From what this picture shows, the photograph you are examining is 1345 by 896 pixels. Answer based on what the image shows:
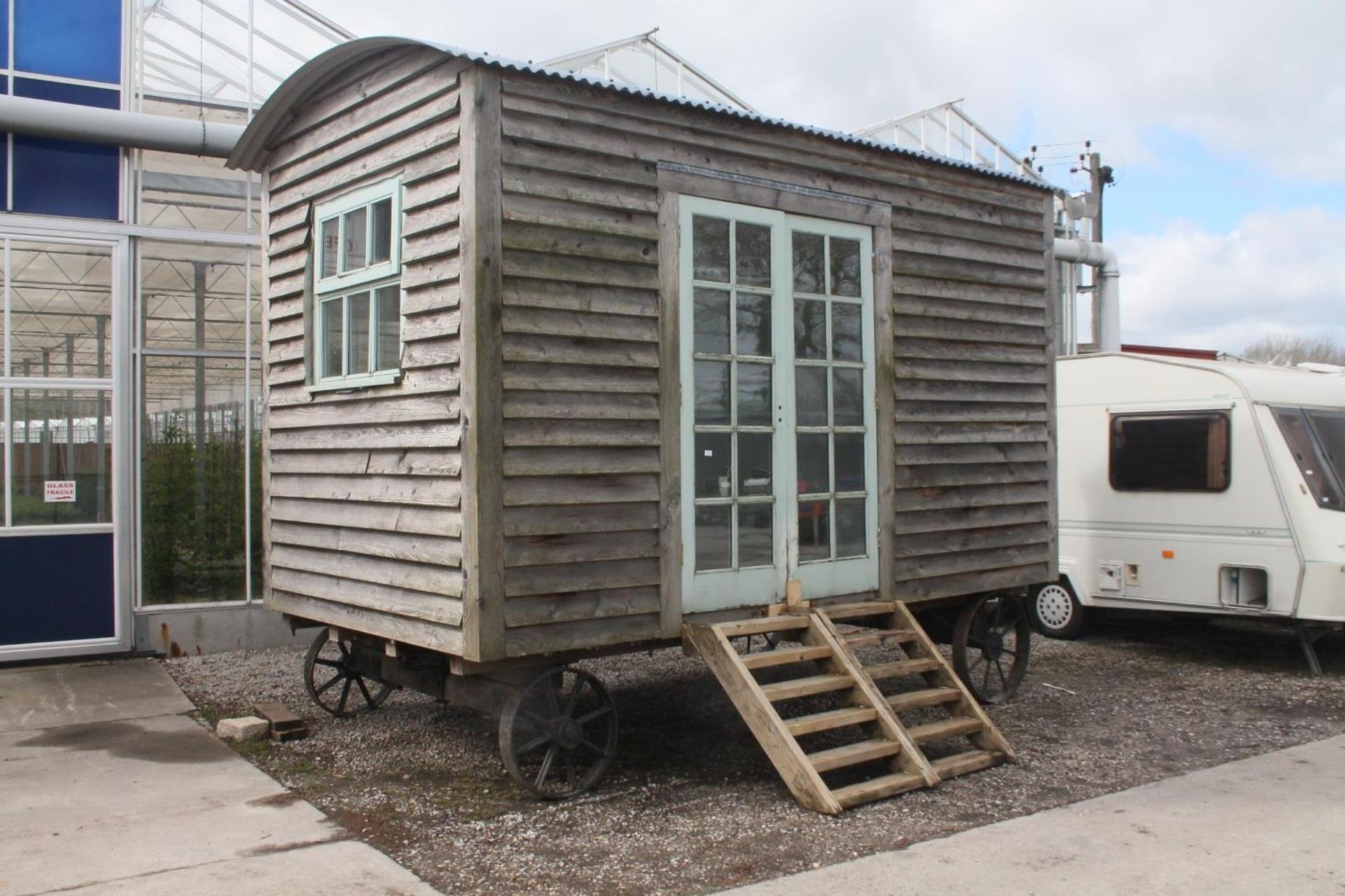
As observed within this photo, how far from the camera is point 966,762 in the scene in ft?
20.0

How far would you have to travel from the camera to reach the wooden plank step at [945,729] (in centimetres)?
604

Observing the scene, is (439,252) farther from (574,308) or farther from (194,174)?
(194,174)

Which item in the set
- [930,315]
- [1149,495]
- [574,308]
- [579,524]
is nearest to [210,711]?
[579,524]

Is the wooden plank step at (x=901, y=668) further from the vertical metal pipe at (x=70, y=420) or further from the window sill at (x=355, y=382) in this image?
the vertical metal pipe at (x=70, y=420)

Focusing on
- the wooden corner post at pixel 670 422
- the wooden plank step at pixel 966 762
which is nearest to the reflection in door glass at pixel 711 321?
the wooden corner post at pixel 670 422

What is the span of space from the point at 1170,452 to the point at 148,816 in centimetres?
822

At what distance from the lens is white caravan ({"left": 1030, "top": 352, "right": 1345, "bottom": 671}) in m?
8.94

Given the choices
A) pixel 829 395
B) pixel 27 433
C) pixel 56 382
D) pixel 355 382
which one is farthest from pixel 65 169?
pixel 829 395

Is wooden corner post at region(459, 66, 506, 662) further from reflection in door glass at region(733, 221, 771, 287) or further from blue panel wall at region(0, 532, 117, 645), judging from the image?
blue panel wall at region(0, 532, 117, 645)

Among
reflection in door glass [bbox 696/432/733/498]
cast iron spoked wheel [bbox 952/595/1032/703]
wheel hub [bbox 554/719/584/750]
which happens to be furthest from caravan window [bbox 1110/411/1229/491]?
wheel hub [bbox 554/719/584/750]

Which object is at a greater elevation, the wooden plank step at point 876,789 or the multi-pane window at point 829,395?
the multi-pane window at point 829,395

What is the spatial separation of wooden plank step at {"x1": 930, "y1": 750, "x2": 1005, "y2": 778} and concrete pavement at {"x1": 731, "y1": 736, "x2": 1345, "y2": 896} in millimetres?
606

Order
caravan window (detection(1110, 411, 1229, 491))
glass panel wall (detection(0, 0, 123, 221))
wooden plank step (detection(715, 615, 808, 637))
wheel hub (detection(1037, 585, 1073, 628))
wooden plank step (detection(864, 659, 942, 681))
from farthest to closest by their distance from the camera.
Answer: wheel hub (detection(1037, 585, 1073, 628)) < caravan window (detection(1110, 411, 1229, 491)) < glass panel wall (detection(0, 0, 123, 221)) < wooden plank step (detection(864, 659, 942, 681)) < wooden plank step (detection(715, 615, 808, 637))

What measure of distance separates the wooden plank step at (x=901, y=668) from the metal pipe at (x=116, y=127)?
5641mm
